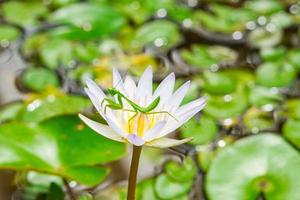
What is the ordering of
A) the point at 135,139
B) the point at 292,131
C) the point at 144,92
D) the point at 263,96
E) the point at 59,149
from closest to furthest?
1. the point at 135,139
2. the point at 144,92
3. the point at 59,149
4. the point at 292,131
5. the point at 263,96

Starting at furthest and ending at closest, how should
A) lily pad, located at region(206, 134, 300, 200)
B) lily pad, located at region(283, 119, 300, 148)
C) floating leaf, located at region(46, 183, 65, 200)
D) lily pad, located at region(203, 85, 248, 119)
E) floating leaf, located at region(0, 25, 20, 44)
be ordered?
floating leaf, located at region(0, 25, 20, 44) → lily pad, located at region(203, 85, 248, 119) → lily pad, located at region(283, 119, 300, 148) → lily pad, located at region(206, 134, 300, 200) → floating leaf, located at region(46, 183, 65, 200)

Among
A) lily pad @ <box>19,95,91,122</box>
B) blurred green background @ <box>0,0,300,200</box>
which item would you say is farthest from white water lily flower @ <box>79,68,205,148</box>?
lily pad @ <box>19,95,91,122</box>

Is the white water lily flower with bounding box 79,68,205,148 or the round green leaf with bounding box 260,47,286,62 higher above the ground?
the white water lily flower with bounding box 79,68,205,148

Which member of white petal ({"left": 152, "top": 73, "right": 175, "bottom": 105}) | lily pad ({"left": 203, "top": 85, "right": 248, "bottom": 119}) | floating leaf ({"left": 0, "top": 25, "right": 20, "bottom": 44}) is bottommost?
lily pad ({"left": 203, "top": 85, "right": 248, "bottom": 119})

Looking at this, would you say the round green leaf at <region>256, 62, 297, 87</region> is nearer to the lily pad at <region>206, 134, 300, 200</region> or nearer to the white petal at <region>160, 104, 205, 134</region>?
the lily pad at <region>206, 134, 300, 200</region>

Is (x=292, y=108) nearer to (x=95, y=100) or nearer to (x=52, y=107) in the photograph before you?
(x=52, y=107)

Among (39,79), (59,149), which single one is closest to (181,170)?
(59,149)

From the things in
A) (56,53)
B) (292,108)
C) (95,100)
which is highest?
(95,100)
